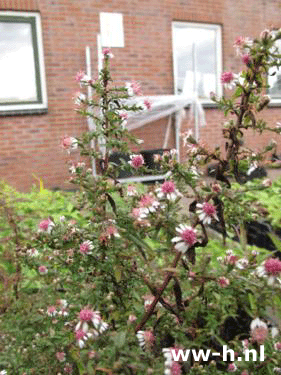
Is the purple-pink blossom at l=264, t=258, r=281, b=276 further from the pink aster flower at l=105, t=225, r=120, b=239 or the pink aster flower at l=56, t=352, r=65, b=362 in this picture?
the pink aster flower at l=56, t=352, r=65, b=362

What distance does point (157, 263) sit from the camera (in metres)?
1.41

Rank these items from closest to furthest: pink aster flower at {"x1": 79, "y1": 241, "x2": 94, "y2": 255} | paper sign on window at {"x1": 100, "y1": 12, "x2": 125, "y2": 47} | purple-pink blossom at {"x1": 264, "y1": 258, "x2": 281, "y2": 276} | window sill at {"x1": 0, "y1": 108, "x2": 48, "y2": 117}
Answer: purple-pink blossom at {"x1": 264, "y1": 258, "x2": 281, "y2": 276}
pink aster flower at {"x1": 79, "y1": 241, "x2": 94, "y2": 255}
window sill at {"x1": 0, "y1": 108, "x2": 48, "y2": 117}
paper sign on window at {"x1": 100, "y1": 12, "x2": 125, "y2": 47}

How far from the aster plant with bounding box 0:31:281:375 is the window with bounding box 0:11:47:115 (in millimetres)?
5818

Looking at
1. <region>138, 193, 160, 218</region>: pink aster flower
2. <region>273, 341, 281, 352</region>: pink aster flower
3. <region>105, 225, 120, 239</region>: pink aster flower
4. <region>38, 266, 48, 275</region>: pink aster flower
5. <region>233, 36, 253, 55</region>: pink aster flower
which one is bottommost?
<region>273, 341, 281, 352</region>: pink aster flower

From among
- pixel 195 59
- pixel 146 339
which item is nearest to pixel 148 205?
pixel 146 339

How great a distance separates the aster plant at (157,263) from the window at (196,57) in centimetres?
727

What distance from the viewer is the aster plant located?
1185 millimetres

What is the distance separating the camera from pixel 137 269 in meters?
1.49

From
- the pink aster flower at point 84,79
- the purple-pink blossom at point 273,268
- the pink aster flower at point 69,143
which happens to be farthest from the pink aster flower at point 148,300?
the pink aster flower at point 84,79

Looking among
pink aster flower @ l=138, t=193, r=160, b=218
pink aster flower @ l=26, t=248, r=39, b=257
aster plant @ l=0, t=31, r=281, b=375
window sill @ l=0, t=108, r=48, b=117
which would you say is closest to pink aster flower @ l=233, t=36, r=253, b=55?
aster plant @ l=0, t=31, r=281, b=375

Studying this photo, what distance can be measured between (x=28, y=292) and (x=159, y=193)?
185 centimetres

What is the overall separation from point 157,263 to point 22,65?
6.58 m

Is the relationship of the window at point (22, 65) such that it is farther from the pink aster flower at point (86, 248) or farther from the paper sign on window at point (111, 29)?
the pink aster flower at point (86, 248)

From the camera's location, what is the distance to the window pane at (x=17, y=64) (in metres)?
7.10
